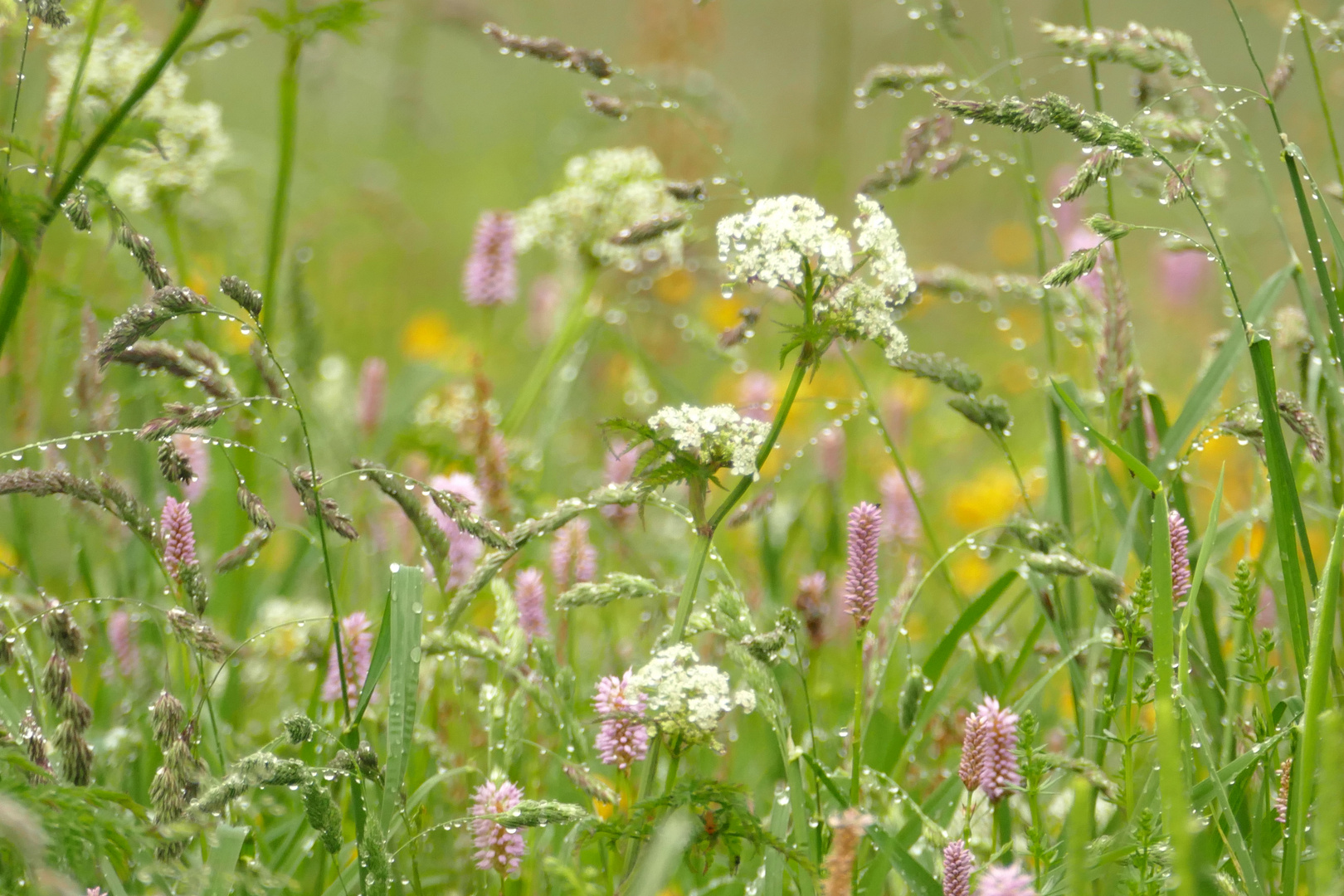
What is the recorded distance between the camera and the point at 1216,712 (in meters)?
1.59

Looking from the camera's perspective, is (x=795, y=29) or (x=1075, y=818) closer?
(x=1075, y=818)

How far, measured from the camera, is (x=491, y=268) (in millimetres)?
2658

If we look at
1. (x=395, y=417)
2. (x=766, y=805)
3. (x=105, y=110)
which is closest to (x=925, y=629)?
(x=766, y=805)

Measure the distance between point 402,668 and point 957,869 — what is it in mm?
627

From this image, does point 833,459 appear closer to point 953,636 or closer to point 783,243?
point 953,636

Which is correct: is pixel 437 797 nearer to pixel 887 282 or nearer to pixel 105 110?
pixel 887 282

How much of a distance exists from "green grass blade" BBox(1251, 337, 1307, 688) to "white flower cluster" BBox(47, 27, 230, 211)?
1932 millimetres

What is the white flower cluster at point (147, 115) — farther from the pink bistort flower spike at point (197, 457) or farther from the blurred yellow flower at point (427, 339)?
the blurred yellow flower at point (427, 339)

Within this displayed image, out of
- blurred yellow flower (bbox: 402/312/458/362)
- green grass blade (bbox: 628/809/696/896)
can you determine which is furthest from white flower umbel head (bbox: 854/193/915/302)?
blurred yellow flower (bbox: 402/312/458/362)

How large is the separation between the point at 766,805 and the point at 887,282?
1.04m

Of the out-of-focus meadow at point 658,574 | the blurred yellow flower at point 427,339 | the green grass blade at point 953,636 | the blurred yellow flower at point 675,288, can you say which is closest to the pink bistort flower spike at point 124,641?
the out-of-focus meadow at point 658,574

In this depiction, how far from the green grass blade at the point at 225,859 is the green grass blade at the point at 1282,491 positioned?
A: 1.21 meters

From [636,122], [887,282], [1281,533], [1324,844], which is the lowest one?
[1324,844]

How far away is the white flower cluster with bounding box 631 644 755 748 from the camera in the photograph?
1181 mm
